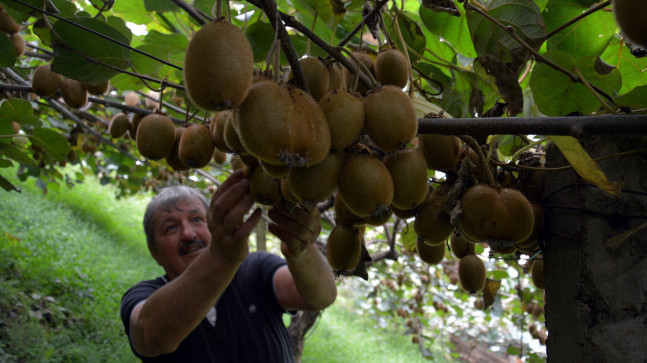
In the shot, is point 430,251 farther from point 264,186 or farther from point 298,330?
point 298,330

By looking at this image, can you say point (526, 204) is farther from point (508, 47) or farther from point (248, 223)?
point (248, 223)

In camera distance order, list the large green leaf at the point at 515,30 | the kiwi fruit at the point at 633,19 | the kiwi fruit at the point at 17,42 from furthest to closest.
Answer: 1. the kiwi fruit at the point at 17,42
2. the large green leaf at the point at 515,30
3. the kiwi fruit at the point at 633,19

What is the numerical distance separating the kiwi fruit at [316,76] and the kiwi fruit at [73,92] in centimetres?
111

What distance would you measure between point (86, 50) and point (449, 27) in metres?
0.95

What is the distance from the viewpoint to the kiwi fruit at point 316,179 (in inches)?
28.3

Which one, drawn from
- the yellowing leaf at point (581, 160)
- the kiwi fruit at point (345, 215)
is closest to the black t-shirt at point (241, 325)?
the kiwi fruit at point (345, 215)

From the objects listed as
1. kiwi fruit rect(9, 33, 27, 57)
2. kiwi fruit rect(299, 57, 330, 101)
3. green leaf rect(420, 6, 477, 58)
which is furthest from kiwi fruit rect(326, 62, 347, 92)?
kiwi fruit rect(9, 33, 27, 57)

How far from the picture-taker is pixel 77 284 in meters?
5.03

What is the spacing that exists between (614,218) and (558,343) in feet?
0.87

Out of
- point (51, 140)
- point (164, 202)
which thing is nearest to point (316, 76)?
point (51, 140)

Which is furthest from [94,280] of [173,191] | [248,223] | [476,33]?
[476,33]

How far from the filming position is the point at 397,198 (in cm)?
81

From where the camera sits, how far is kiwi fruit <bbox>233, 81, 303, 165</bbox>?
622mm

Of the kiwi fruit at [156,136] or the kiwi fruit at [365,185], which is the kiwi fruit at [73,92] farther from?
the kiwi fruit at [365,185]
